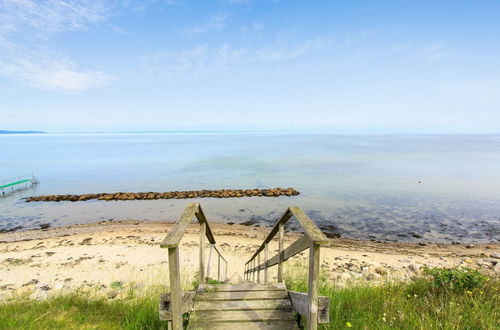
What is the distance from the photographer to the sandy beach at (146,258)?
359 inches

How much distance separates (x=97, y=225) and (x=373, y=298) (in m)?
19.4

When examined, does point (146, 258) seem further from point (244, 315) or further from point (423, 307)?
point (423, 307)

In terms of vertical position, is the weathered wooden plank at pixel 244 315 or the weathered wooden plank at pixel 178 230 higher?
the weathered wooden plank at pixel 178 230

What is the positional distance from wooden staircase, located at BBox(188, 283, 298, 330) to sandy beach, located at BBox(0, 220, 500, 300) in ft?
14.4

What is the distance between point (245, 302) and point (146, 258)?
10132 mm

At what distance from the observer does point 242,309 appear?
9.71 feet

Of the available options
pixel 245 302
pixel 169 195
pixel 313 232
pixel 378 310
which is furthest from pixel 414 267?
pixel 169 195

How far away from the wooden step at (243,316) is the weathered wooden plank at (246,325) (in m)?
0.04

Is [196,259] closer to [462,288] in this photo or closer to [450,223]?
[462,288]

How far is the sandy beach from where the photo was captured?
9.11 metres

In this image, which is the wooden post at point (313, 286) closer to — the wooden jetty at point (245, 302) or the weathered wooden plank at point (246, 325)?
the wooden jetty at point (245, 302)

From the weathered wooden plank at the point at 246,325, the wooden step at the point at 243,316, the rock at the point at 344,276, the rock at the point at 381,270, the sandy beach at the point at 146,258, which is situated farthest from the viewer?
the rock at the point at 381,270

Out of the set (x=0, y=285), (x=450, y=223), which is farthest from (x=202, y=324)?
(x=450, y=223)

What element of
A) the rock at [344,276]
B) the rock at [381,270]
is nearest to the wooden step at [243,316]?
the rock at [344,276]
